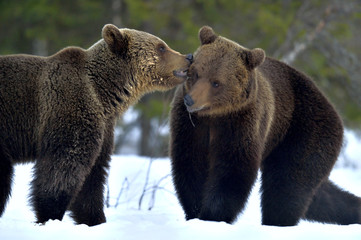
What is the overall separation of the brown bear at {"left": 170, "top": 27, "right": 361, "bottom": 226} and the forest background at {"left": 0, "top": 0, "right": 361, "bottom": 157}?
6.34 metres

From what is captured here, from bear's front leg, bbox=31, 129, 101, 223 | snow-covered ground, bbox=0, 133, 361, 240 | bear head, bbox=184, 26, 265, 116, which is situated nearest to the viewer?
snow-covered ground, bbox=0, 133, 361, 240

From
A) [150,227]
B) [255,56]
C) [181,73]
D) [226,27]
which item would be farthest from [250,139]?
[226,27]

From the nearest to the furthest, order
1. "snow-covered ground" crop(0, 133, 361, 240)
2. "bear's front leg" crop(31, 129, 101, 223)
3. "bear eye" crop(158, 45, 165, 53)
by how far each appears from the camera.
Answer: "snow-covered ground" crop(0, 133, 361, 240) → "bear's front leg" crop(31, 129, 101, 223) → "bear eye" crop(158, 45, 165, 53)

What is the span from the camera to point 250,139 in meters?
5.23

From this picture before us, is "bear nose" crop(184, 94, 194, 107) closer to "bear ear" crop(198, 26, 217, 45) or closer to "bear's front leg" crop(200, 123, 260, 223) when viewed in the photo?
"bear's front leg" crop(200, 123, 260, 223)

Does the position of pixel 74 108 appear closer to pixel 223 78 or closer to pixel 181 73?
pixel 181 73

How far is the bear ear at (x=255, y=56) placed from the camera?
17.0ft

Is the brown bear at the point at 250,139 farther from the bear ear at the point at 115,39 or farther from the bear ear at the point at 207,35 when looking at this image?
the bear ear at the point at 115,39

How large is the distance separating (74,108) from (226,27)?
9.43 meters

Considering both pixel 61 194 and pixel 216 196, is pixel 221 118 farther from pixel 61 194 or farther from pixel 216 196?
pixel 61 194

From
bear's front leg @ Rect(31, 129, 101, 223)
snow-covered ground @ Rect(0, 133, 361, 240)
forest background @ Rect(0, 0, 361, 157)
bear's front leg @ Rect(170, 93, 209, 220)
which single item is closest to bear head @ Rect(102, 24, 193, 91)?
bear's front leg @ Rect(170, 93, 209, 220)

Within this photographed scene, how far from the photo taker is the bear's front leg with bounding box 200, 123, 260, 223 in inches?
204

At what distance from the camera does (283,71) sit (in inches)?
241

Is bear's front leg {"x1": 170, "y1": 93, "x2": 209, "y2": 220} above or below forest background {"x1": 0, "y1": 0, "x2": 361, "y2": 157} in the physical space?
above
